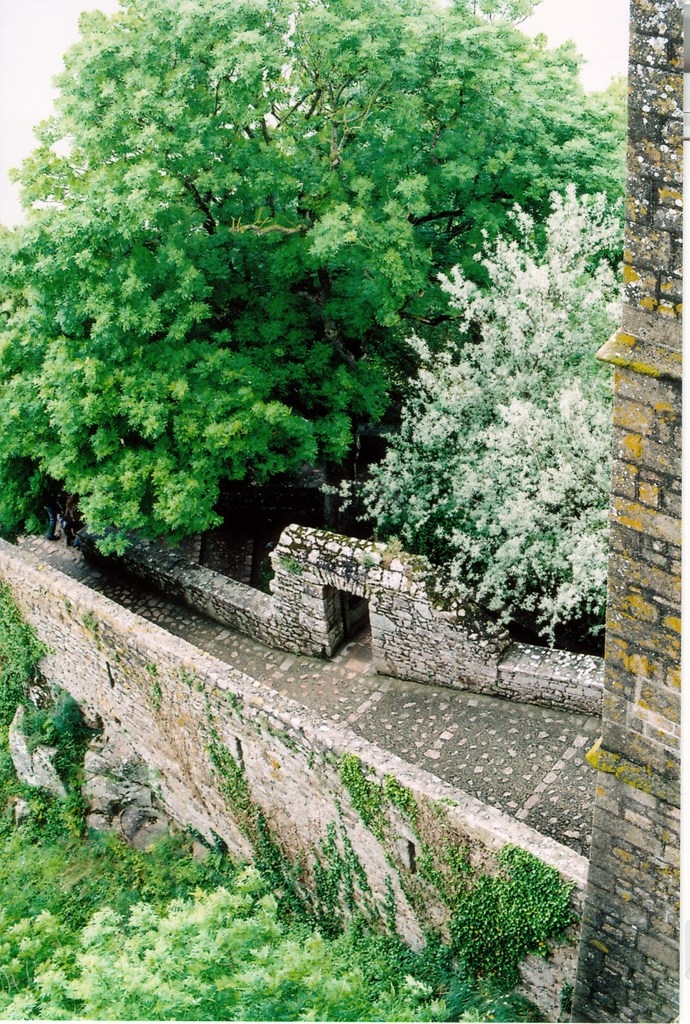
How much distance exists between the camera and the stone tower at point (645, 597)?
122 inches

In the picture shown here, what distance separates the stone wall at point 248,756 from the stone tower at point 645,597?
1.75ft

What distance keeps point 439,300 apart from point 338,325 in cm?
95

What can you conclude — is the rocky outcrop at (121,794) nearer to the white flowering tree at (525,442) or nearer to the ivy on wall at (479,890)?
the ivy on wall at (479,890)

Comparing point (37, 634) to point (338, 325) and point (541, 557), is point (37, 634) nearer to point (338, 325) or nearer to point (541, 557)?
point (338, 325)

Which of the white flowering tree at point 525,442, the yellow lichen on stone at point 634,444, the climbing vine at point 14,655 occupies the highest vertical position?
the yellow lichen on stone at point 634,444

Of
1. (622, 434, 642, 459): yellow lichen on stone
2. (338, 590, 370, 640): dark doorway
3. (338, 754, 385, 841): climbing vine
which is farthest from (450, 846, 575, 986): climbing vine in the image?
(338, 590, 370, 640): dark doorway

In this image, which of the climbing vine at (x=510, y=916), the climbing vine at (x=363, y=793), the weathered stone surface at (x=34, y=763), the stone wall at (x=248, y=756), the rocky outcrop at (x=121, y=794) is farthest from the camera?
the weathered stone surface at (x=34, y=763)

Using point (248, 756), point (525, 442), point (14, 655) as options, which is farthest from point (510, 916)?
point (14, 655)

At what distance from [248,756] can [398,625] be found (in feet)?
4.91

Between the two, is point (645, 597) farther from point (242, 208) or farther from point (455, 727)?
point (242, 208)

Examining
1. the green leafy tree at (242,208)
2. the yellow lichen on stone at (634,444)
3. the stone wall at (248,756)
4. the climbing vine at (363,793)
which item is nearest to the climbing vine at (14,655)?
the stone wall at (248,756)

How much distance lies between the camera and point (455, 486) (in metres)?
7.12

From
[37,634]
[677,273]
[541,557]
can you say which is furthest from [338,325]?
[677,273]

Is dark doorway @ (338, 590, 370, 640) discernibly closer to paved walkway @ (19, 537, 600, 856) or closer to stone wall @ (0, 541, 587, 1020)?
paved walkway @ (19, 537, 600, 856)
